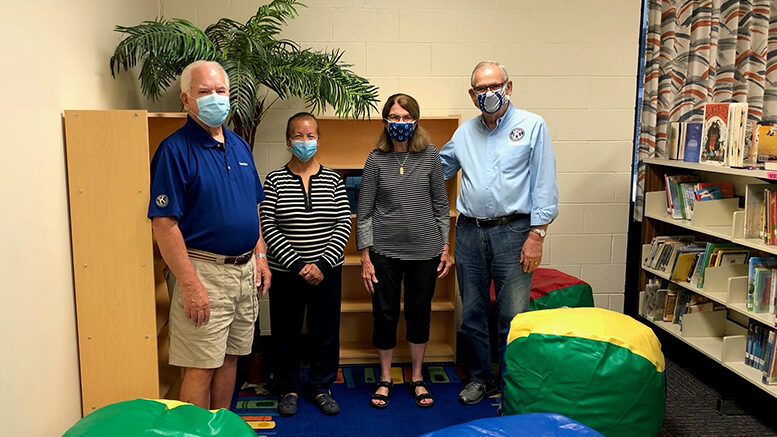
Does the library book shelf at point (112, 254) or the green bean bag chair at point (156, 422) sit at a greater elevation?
the library book shelf at point (112, 254)

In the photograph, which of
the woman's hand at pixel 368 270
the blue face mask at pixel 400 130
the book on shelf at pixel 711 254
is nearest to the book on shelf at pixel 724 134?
the book on shelf at pixel 711 254

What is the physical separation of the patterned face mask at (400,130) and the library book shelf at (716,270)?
61.3 inches

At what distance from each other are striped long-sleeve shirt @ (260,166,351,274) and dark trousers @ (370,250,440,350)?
262mm

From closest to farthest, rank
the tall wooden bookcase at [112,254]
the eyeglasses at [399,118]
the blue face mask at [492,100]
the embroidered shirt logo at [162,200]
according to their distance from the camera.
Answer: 1. the embroidered shirt logo at [162,200]
2. the tall wooden bookcase at [112,254]
3. the blue face mask at [492,100]
4. the eyeglasses at [399,118]

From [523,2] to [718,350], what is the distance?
226 cm

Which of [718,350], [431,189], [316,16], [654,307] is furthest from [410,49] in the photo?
[718,350]

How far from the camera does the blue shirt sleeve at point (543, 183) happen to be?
299cm

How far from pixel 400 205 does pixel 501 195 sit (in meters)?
0.48

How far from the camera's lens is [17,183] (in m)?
2.04

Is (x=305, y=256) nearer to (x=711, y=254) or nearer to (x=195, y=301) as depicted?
(x=195, y=301)

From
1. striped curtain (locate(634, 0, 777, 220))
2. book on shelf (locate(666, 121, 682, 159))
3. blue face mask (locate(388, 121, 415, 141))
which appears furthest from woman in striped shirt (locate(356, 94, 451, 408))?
striped curtain (locate(634, 0, 777, 220))

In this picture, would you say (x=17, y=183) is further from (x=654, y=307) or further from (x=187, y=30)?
(x=654, y=307)

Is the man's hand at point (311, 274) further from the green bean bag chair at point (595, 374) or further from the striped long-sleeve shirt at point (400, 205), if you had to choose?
the green bean bag chair at point (595, 374)

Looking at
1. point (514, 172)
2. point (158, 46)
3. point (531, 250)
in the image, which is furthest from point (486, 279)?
point (158, 46)
